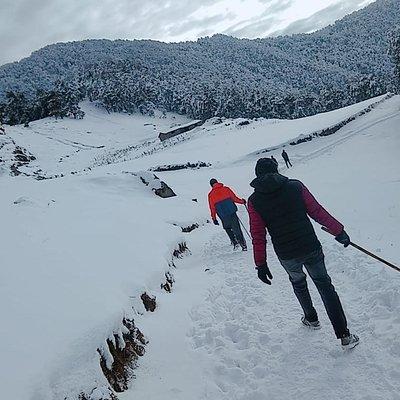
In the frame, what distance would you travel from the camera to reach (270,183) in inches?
183

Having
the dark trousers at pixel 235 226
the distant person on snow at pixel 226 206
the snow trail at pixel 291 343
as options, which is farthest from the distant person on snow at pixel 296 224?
the dark trousers at pixel 235 226

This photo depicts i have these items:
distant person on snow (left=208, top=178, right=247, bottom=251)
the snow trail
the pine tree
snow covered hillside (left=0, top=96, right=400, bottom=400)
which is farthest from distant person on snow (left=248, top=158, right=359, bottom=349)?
the pine tree

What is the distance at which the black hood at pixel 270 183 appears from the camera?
4645 millimetres

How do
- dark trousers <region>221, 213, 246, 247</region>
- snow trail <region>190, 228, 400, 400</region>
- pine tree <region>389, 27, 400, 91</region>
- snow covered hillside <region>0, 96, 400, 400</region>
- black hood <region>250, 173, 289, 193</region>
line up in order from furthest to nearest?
pine tree <region>389, 27, 400, 91</region>
dark trousers <region>221, 213, 246, 247</region>
black hood <region>250, 173, 289, 193</region>
snow trail <region>190, 228, 400, 400</region>
snow covered hillside <region>0, 96, 400, 400</region>

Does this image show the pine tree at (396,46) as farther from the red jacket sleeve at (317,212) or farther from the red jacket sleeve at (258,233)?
the red jacket sleeve at (258,233)

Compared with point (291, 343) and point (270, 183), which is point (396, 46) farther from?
point (291, 343)

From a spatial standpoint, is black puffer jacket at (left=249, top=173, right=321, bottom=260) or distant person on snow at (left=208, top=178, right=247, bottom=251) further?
distant person on snow at (left=208, top=178, right=247, bottom=251)

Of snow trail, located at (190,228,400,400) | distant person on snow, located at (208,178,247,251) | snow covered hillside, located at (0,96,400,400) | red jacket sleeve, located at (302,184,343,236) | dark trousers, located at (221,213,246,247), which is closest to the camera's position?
snow covered hillside, located at (0,96,400,400)

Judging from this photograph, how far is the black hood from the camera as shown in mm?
4645

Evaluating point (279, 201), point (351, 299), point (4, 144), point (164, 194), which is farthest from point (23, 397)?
point (4, 144)

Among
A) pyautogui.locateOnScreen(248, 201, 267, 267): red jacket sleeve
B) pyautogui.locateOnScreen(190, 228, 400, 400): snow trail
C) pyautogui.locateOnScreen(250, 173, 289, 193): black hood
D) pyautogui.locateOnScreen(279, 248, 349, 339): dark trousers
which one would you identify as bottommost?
pyautogui.locateOnScreen(190, 228, 400, 400): snow trail

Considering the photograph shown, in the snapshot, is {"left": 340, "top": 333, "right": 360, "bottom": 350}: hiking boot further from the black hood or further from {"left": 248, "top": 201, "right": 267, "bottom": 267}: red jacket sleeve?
the black hood

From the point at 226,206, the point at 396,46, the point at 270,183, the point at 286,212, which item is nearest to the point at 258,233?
the point at 286,212

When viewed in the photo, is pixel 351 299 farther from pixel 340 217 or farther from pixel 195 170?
pixel 195 170
